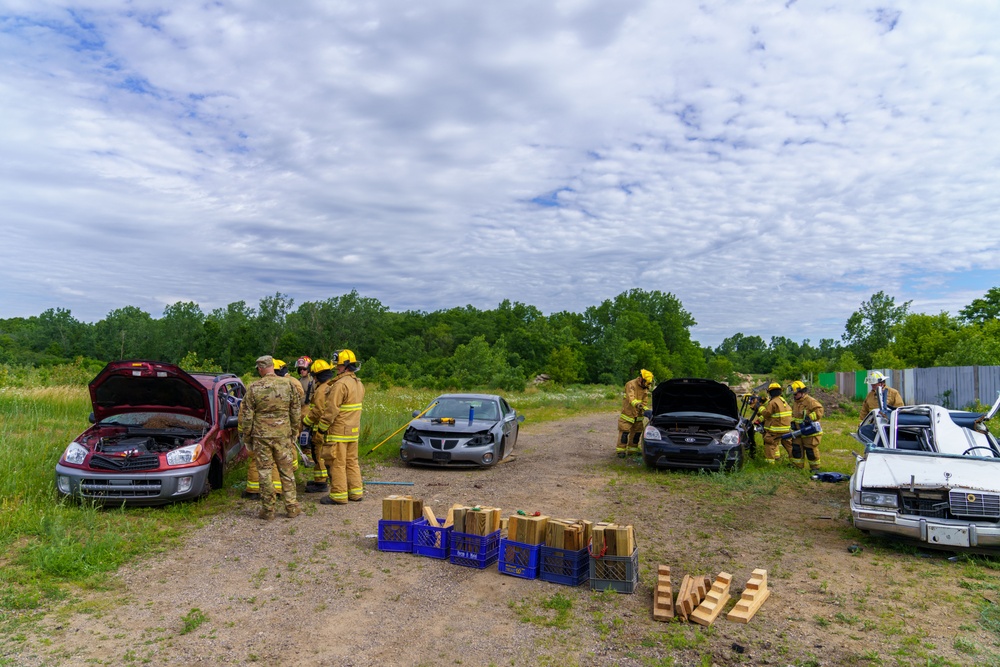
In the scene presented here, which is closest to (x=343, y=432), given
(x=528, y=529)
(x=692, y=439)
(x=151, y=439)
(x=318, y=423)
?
(x=318, y=423)

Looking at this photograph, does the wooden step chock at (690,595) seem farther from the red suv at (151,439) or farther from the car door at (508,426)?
the car door at (508,426)

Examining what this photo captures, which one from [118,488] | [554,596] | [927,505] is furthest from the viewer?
[118,488]

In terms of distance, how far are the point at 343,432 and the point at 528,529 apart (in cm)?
371

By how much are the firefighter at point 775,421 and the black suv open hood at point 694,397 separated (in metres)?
0.67

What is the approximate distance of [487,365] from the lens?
58.6 m

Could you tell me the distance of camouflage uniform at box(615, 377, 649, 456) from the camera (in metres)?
13.5

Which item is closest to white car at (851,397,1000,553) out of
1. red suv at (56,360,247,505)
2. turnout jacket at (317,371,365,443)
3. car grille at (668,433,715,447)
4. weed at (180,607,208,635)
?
car grille at (668,433,715,447)

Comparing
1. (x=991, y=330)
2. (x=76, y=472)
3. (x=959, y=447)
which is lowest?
(x=76, y=472)

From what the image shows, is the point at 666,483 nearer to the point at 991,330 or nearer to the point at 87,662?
the point at 87,662

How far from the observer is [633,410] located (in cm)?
1355

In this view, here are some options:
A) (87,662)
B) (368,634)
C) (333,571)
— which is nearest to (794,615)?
(368,634)

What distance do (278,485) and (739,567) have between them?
5.68 meters

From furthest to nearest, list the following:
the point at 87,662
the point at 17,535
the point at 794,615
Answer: the point at 17,535 < the point at 794,615 < the point at 87,662

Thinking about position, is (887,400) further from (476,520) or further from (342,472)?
(342,472)
